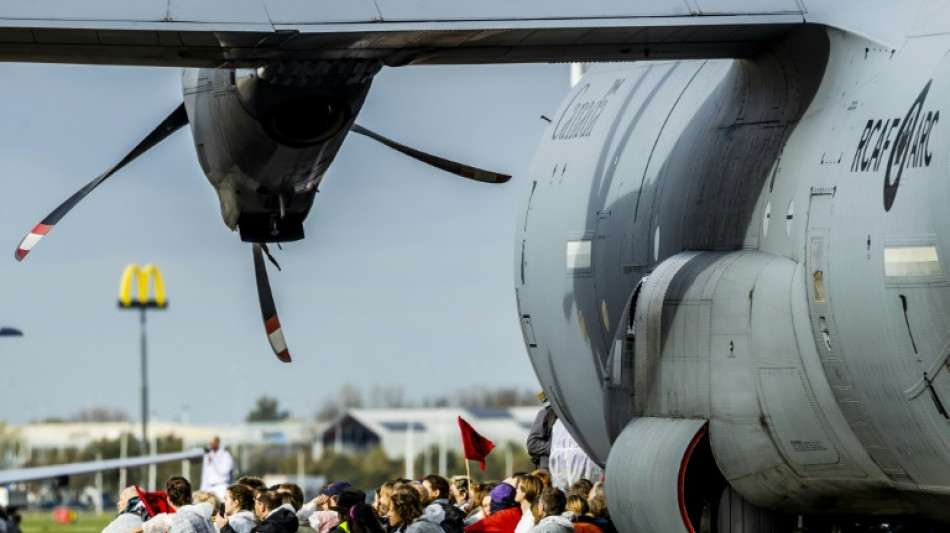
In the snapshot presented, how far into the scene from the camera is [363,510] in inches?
440

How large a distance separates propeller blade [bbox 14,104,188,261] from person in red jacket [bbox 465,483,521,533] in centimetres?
392

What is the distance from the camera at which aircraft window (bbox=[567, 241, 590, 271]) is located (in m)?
13.2

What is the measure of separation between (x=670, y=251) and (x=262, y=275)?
12.2ft

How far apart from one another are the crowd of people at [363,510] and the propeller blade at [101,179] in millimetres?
1996

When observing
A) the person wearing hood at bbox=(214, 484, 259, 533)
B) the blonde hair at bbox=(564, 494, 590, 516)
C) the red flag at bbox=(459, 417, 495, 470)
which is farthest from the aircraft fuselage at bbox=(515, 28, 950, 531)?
the red flag at bbox=(459, 417, 495, 470)

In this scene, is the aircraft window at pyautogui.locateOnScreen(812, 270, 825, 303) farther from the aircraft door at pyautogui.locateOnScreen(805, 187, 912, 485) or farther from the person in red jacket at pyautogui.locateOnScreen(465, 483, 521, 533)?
the person in red jacket at pyautogui.locateOnScreen(465, 483, 521, 533)

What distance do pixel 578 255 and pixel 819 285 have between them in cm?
342

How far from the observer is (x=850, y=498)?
10859 mm

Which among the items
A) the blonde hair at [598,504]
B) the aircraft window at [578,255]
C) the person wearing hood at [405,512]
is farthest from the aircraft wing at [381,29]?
the blonde hair at [598,504]

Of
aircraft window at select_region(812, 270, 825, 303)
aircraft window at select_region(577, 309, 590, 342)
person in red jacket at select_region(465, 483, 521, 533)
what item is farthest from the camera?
person in red jacket at select_region(465, 483, 521, 533)

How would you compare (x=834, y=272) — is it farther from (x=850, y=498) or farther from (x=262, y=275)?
(x=262, y=275)

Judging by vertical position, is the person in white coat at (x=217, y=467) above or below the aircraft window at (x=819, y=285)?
below

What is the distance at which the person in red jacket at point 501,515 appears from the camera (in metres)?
13.6

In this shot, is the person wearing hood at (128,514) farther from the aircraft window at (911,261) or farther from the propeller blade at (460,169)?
the aircraft window at (911,261)
